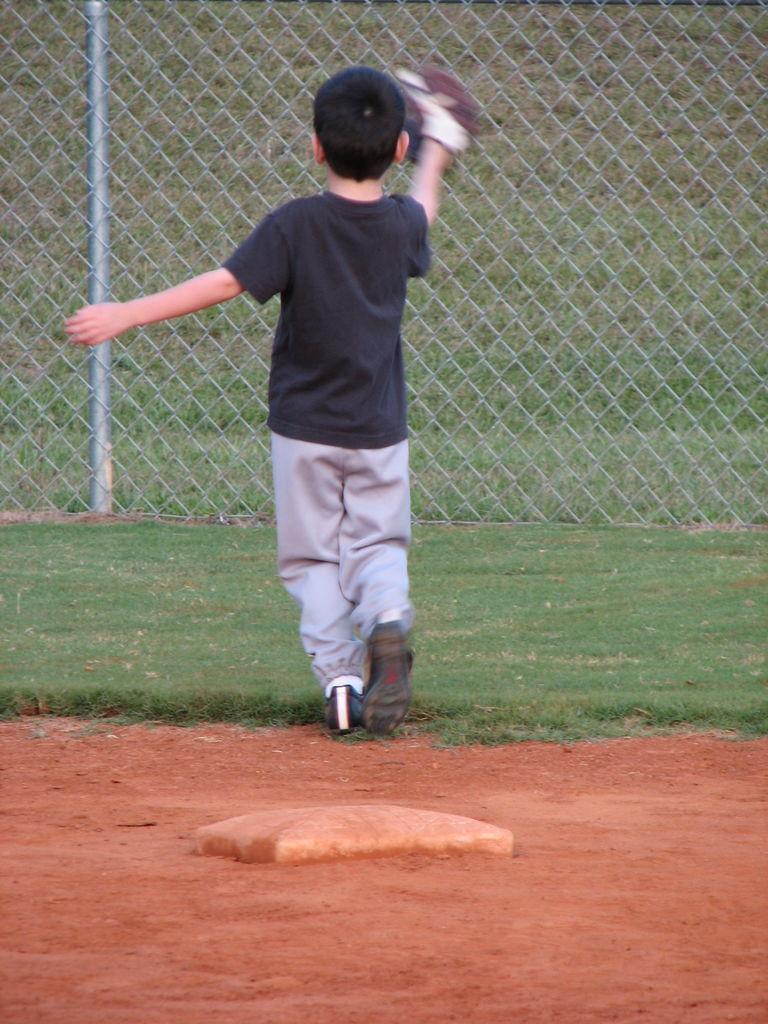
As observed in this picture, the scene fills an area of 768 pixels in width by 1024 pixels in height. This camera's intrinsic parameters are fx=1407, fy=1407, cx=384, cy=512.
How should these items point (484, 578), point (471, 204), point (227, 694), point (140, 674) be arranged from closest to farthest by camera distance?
point (227, 694) → point (140, 674) → point (484, 578) → point (471, 204)

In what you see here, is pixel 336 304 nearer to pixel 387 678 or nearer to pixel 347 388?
pixel 347 388

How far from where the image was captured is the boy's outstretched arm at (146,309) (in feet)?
9.09

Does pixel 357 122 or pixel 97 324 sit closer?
pixel 97 324

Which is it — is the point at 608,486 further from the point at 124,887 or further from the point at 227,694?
the point at 124,887

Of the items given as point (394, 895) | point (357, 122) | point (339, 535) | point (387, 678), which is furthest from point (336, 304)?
point (394, 895)

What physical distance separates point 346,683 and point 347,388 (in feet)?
2.22

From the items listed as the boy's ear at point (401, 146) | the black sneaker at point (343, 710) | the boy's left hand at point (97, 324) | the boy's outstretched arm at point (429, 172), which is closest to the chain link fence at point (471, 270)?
the boy's outstretched arm at point (429, 172)

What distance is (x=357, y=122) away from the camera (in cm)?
312

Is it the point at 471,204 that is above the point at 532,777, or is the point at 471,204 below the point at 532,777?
above

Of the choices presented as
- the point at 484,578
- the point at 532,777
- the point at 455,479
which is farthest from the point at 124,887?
the point at 455,479

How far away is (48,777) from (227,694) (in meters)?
0.66

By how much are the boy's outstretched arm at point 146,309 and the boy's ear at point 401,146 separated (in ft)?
1.70

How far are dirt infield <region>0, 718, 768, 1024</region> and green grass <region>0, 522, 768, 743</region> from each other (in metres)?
0.27

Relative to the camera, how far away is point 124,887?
2078 millimetres
